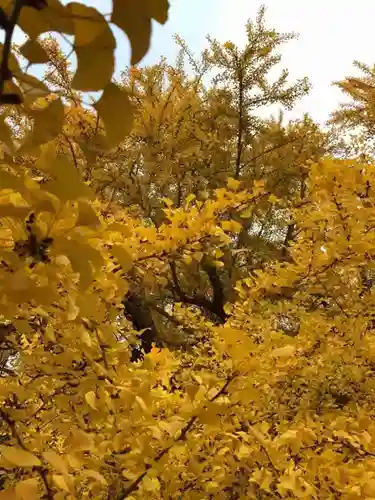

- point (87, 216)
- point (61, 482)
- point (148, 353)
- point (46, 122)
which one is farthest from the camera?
point (148, 353)

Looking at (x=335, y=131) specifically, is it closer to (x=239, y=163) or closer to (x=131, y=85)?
(x=239, y=163)

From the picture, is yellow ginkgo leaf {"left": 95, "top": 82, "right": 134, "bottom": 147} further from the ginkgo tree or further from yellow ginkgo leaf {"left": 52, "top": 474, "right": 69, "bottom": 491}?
yellow ginkgo leaf {"left": 52, "top": 474, "right": 69, "bottom": 491}

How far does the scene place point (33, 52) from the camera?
1.98 ft

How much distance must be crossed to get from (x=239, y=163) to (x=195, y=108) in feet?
2.78

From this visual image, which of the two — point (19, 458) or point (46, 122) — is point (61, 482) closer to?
point (19, 458)

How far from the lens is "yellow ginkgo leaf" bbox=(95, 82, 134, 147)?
0.54 metres

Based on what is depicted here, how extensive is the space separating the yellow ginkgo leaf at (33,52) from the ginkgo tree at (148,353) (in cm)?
4

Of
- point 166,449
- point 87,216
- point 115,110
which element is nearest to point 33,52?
point 115,110

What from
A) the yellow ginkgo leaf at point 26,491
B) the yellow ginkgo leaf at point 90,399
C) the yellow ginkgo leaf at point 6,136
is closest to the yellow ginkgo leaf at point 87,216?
the yellow ginkgo leaf at point 6,136

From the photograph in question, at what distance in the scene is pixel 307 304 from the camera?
3.28m

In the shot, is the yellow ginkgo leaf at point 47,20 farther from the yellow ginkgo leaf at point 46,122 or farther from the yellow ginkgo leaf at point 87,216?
the yellow ginkgo leaf at point 87,216

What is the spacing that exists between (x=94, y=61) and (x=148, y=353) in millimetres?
1937

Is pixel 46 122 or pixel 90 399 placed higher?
pixel 46 122

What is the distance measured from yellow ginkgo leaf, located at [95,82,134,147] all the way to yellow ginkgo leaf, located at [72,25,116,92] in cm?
2
